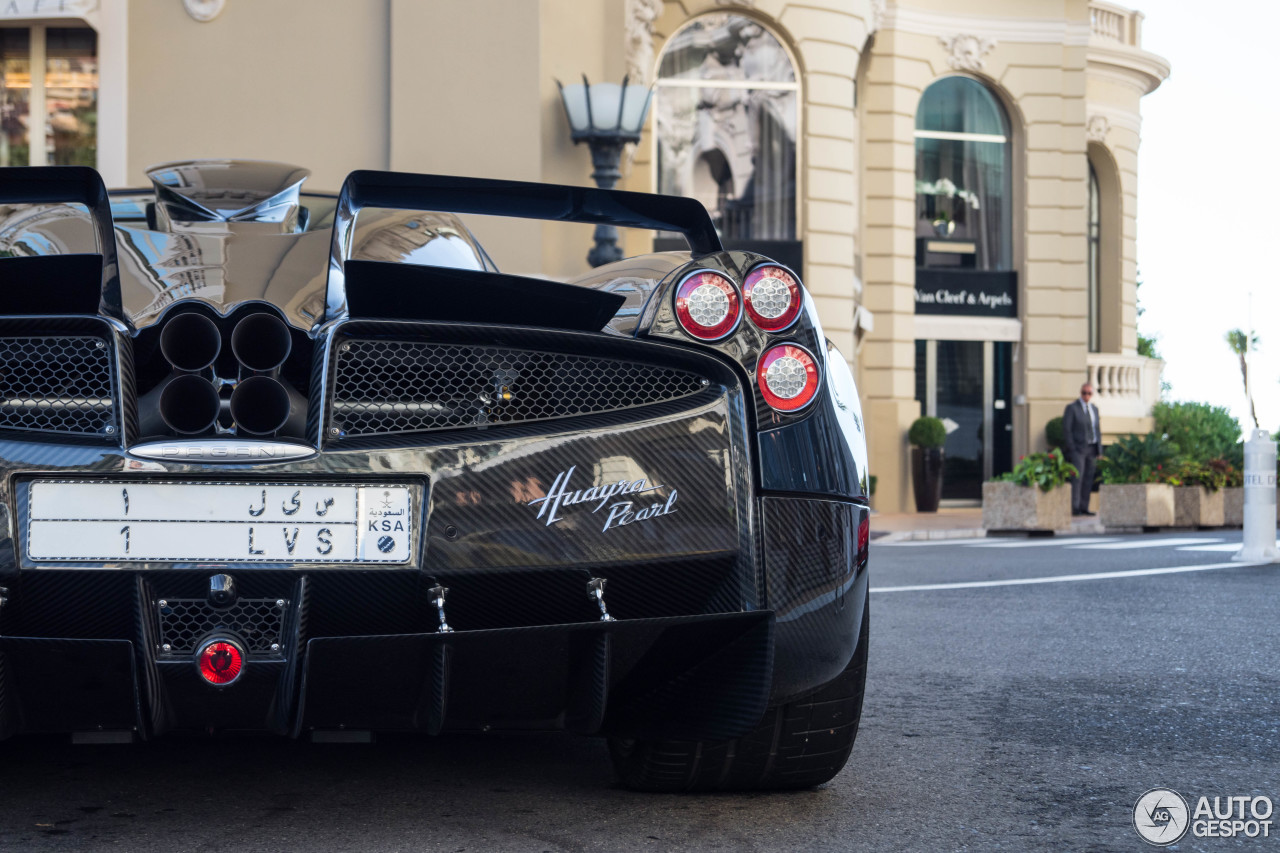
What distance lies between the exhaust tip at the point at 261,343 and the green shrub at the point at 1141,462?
15467mm

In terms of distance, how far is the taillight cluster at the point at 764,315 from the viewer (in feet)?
8.77

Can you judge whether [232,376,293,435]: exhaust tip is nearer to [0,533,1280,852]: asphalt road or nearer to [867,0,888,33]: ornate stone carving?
[0,533,1280,852]: asphalt road

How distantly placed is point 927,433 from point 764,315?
19.4 metres

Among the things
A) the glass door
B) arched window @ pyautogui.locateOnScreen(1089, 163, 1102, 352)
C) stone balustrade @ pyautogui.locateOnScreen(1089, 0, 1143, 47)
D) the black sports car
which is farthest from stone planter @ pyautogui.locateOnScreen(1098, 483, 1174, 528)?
the black sports car

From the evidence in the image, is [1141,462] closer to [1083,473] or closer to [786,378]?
[1083,473]

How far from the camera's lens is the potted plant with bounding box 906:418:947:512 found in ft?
70.5

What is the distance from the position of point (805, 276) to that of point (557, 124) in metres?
6.34

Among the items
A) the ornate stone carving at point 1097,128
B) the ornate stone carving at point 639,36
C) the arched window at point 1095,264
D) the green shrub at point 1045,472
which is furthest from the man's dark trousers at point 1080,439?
the ornate stone carving at point 1097,128

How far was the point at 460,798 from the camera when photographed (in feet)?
9.78

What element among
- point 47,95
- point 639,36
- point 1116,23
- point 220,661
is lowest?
point 220,661

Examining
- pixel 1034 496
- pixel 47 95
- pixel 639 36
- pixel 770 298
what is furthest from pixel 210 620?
pixel 639 36

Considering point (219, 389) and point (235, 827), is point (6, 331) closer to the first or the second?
point (219, 389)

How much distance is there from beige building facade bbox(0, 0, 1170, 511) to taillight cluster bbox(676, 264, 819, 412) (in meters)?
11.4

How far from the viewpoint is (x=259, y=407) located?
2.48 m
